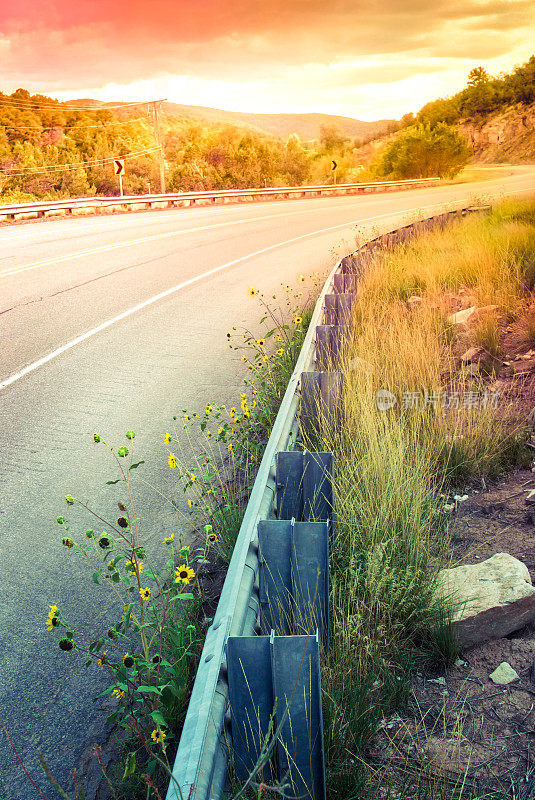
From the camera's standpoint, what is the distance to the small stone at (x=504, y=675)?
2.74 meters

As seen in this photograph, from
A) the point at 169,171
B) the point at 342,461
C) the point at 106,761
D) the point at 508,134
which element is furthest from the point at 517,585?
the point at 508,134

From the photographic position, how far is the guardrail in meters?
23.9

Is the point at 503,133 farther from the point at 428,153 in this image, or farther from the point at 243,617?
the point at 243,617

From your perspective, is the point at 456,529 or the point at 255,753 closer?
the point at 255,753

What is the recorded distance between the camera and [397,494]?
11.8ft

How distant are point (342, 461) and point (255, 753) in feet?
7.70

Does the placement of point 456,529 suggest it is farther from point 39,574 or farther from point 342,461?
point 39,574

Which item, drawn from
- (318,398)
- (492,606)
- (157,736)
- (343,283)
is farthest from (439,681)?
(343,283)

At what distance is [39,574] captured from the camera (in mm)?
3758

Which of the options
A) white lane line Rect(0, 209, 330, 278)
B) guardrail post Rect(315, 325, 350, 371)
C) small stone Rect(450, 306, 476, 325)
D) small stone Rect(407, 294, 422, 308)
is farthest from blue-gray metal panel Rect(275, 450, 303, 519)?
white lane line Rect(0, 209, 330, 278)

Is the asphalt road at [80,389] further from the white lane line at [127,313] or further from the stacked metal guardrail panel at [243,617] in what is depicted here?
the stacked metal guardrail panel at [243,617]

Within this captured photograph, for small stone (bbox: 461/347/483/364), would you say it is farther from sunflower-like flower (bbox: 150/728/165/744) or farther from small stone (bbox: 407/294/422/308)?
sunflower-like flower (bbox: 150/728/165/744)

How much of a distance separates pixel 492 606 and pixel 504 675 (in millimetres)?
291

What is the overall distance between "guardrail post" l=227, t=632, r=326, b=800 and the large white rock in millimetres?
1130
